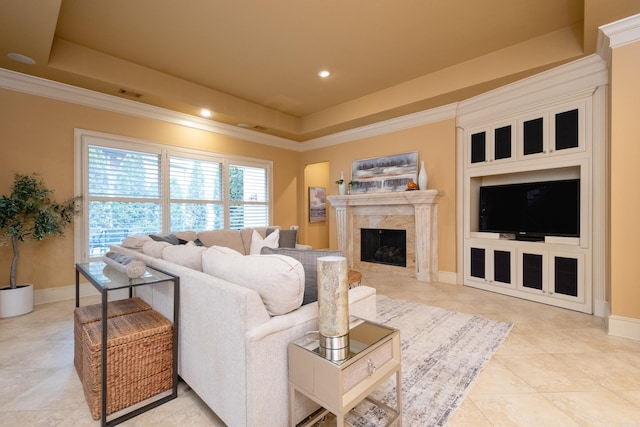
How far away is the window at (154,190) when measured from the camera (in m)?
3.94

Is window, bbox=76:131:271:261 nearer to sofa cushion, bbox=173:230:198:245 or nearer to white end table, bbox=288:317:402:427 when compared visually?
sofa cushion, bbox=173:230:198:245

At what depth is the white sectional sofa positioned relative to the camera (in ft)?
4.18

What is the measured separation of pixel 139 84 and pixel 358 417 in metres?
4.46

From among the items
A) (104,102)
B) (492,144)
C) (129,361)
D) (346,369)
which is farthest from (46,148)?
(492,144)

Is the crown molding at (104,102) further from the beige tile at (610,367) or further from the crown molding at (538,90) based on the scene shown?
the beige tile at (610,367)

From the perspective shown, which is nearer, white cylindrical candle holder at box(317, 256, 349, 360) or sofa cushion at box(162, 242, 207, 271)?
white cylindrical candle holder at box(317, 256, 349, 360)

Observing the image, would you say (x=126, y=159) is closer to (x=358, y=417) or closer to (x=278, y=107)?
(x=278, y=107)

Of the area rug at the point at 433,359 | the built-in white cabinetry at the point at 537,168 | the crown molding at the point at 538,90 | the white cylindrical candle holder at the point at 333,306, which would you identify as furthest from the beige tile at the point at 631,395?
the crown molding at the point at 538,90

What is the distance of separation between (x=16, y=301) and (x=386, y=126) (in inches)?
220

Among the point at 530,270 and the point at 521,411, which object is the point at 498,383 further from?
the point at 530,270

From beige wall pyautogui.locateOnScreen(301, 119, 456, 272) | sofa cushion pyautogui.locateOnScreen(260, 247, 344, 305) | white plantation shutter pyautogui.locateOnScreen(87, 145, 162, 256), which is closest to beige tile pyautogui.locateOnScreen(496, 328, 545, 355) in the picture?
sofa cushion pyautogui.locateOnScreen(260, 247, 344, 305)

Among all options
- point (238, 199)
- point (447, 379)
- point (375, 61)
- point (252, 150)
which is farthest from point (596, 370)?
point (252, 150)

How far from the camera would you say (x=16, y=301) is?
3.16 m

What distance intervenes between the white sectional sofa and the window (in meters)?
3.14
